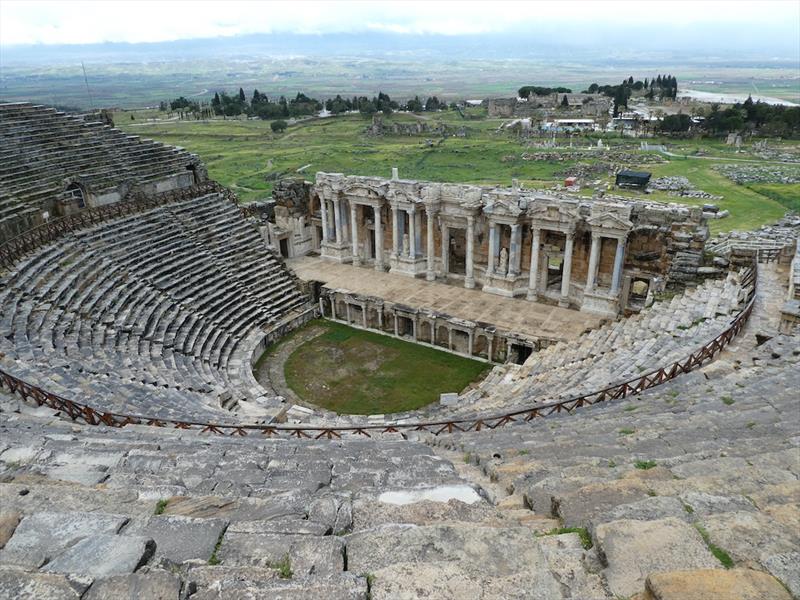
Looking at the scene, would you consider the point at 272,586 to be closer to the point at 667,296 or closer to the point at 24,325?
the point at 24,325

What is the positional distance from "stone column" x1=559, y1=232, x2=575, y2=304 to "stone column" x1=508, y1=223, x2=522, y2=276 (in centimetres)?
221

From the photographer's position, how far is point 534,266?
26.9m

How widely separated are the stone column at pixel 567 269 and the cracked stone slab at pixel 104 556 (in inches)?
936

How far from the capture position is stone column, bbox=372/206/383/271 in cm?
3082

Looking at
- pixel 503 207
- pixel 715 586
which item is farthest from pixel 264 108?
pixel 715 586

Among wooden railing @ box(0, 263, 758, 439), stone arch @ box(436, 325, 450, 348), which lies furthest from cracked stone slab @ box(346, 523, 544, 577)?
stone arch @ box(436, 325, 450, 348)

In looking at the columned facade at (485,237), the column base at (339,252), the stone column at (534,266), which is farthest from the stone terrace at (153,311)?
the stone column at (534,266)

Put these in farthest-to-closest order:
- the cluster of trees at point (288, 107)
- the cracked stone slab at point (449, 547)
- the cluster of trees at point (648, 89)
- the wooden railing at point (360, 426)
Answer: the cluster of trees at point (648, 89)
the cluster of trees at point (288, 107)
the wooden railing at point (360, 426)
the cracked stone slab at point (449, 547)

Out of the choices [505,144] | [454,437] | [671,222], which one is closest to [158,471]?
[454,437]

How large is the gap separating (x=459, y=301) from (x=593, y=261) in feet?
20.7

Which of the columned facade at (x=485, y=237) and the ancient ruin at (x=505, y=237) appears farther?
the columned facade at (x=485, y=237)

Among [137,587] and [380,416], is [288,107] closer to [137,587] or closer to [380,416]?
[380,416]

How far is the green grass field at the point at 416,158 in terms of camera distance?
51.8m

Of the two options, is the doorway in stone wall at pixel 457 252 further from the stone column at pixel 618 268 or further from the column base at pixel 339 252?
the stone column at pixel 618 268
